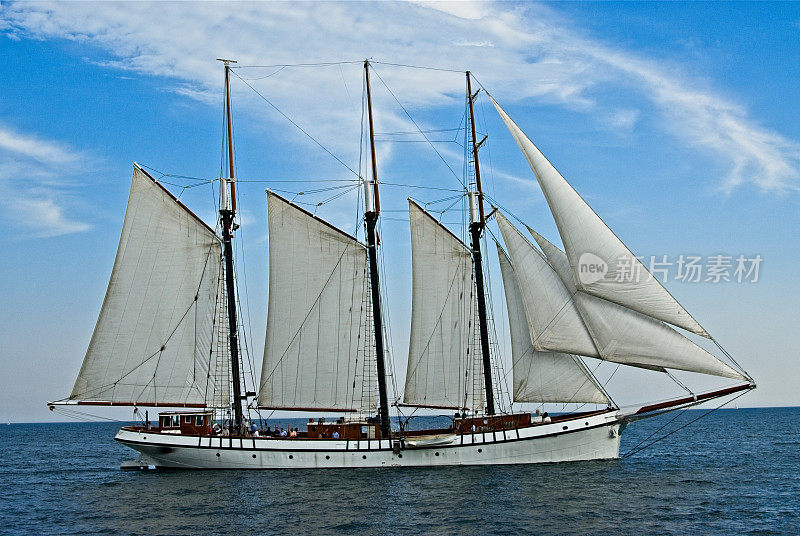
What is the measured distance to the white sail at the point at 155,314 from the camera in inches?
1758

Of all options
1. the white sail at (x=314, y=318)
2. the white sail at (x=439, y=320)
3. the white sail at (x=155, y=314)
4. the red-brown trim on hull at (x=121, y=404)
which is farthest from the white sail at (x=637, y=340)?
the red-brown trim on hull at (x=121, y=404)

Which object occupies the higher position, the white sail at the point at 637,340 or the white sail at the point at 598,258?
the white sail at the point at 598,258

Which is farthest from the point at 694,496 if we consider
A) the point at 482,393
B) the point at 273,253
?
the point at 273,253

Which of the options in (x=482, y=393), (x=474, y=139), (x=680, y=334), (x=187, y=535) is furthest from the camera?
(x=474, y=139)

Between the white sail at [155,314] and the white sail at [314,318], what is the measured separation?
3.80 m

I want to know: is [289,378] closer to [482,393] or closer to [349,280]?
[349,280]

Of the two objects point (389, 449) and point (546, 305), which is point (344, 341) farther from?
point (546, 305)

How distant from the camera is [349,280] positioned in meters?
46.6

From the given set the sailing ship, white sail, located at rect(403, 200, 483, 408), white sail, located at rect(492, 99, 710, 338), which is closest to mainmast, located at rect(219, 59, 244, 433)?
the sailing ship

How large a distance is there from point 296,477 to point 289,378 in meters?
5.89

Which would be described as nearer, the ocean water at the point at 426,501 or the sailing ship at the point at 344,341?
the ocean water at the point at 426,501

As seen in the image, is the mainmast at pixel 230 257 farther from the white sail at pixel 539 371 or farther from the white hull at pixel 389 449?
the white sail at pixel 539 371

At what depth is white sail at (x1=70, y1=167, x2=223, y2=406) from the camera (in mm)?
44656

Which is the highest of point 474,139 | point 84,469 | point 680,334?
point 474,139
